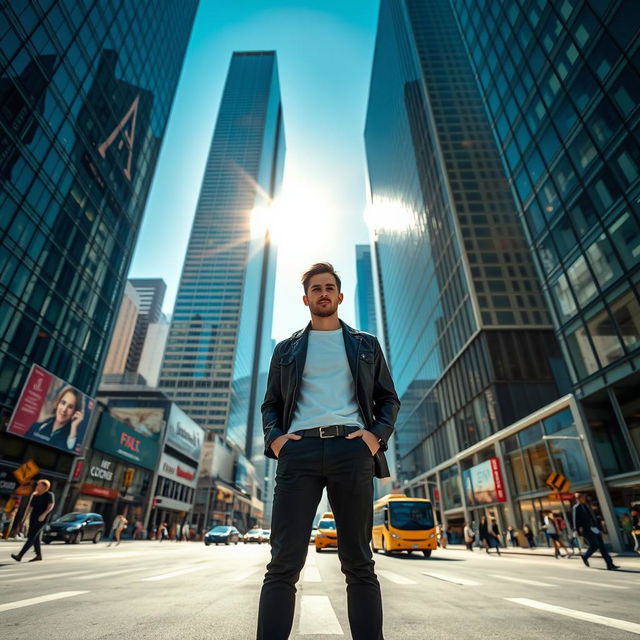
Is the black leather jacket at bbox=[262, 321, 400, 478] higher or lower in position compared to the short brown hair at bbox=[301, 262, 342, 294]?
lower

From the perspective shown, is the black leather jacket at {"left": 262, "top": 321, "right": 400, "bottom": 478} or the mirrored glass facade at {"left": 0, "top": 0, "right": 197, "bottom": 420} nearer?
the black leather jacket at {"left": 262, "top": 321, "right": 400, "bottom": 478}

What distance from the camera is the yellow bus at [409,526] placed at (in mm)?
15773

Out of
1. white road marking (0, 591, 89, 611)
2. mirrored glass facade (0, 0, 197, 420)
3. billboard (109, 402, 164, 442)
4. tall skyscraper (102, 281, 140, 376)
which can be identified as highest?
tall skyscraper (102, 281, 140, 376)

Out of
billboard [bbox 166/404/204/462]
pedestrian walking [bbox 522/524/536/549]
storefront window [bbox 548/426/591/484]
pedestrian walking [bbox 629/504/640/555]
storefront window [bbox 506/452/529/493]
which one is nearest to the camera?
pedestrian walking [bbox 629/504/640/555]

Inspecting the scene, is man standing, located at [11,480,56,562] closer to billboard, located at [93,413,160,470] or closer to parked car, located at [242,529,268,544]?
billboard, located at [93,413,160,470]

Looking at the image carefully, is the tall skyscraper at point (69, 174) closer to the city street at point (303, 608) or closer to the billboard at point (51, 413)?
the billboard at point (51, 413)

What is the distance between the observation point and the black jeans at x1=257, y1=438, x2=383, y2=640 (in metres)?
1.97

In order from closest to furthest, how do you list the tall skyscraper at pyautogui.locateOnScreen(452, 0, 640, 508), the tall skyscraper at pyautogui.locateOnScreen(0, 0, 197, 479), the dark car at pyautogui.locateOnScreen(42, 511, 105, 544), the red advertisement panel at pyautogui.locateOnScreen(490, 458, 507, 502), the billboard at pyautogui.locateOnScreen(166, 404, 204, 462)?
the tall skyscraper at pyautogui.locateOnScreen(452, 0, 640, 508)
the dark car at pyautogui.locateOnScreen(42, 511, 105, 544)
the tall skyscraper at pyautogui.locateOnScreen(0, 0, 197, 479)
the red advertisement panel at pyautogui.locateOnScreen(490, 458, 507, 502)
the billboard at pyautogui.locateOnScreen(166, 404, 204, 462)

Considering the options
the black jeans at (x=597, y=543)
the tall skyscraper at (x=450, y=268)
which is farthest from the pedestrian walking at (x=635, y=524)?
the tall skyscraper at (x=450, y=268)

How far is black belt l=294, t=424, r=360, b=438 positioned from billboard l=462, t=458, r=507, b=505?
3073 cm

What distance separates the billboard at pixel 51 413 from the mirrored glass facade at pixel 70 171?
78 centimetres

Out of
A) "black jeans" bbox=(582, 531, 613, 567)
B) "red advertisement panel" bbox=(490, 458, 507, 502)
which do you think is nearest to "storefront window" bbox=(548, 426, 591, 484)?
"red advertisement panel" bbox=(490, 458, 507, 502)

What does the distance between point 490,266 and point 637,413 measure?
23.0 metres

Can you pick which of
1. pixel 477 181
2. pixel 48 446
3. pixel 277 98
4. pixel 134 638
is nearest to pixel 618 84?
pixel 134 638
